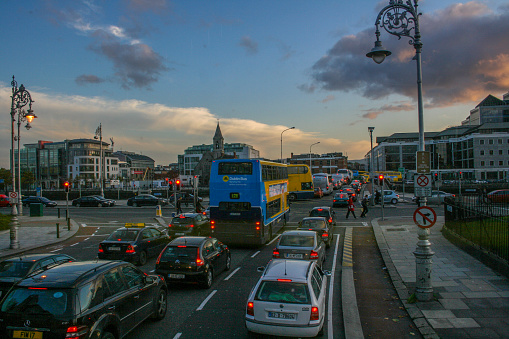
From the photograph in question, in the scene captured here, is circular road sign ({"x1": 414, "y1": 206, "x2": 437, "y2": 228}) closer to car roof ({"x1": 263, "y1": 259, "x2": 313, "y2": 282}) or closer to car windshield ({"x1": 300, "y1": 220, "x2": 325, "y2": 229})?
car roof ({"x1": 263, "y1": 259, "x2": 313, "y2": 282})

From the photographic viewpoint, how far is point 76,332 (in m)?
5.90

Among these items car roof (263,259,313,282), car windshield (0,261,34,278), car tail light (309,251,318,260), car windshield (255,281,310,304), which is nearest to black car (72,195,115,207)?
car windshield (0,261,34,278)

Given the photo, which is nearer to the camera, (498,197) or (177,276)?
(177,276)

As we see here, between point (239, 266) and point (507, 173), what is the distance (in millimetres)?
106469

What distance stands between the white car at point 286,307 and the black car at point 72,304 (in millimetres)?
2583

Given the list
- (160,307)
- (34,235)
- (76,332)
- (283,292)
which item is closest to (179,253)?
(160,307)

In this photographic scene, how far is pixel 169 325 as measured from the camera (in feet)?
28.7

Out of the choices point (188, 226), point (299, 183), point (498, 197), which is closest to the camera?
point (188, 226)

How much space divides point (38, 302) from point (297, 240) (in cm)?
946

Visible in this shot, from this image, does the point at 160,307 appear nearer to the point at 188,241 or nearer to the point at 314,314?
the point at 188,241

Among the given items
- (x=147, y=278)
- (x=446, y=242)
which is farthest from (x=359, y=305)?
(x=446, y=242)

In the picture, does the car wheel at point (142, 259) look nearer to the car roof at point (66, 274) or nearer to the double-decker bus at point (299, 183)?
the car roof at point (66, 274)

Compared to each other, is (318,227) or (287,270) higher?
(287,270)

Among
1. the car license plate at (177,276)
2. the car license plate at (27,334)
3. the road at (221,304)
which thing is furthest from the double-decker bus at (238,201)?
the car license plate at (27,334)
